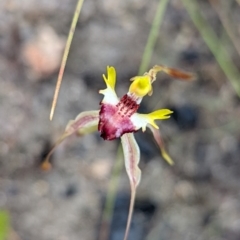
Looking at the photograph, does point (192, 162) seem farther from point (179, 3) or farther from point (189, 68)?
point (179, 3)

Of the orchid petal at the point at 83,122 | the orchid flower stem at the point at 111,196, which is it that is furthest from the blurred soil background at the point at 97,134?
the orchid petal at the point at 83,122

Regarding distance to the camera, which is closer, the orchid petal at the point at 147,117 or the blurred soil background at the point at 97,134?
the orchid petal at the point at 147,117

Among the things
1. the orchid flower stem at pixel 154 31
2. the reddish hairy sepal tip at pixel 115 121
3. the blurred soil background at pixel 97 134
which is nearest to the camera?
the reddish hairy sepal tip at pixel 115 121

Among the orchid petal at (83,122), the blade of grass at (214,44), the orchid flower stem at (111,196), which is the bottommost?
the orchid flower stem at (111,196)

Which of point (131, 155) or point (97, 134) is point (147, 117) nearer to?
point (131, 155)

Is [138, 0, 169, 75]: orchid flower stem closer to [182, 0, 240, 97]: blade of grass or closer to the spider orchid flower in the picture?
[182, 0, 240, 97]: blade of grass

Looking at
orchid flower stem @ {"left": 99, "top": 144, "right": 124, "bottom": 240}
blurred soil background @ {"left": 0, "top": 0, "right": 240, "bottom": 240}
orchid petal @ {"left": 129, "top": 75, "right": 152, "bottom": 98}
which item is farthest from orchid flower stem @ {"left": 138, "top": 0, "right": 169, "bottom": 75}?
orchid petal @ {"left": 129, "top": 75, "right": 152, "bottom": 98}

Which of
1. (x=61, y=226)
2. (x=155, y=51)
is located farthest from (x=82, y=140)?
(x=155, y=51)

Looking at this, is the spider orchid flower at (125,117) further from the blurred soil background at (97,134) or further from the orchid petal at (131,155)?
the blurred soil background at (97,134)
